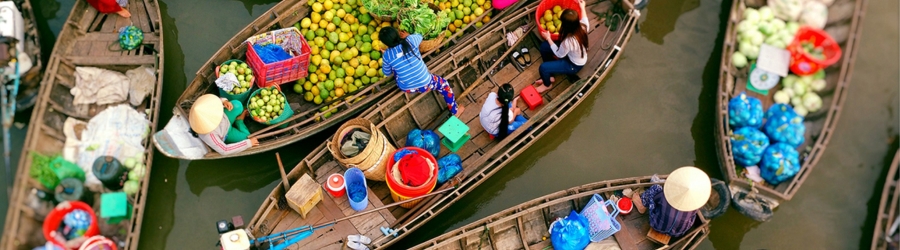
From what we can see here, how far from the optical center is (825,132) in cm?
870

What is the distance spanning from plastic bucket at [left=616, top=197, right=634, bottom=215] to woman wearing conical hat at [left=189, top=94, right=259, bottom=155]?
187 inches

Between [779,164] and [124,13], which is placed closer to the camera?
[779,164]

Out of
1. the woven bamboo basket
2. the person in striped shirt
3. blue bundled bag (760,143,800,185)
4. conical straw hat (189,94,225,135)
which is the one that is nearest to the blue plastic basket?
blue bundled bag (760,143,800,185)

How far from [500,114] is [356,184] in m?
2.07

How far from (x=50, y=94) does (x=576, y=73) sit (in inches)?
279

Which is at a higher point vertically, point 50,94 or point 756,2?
point 50,94

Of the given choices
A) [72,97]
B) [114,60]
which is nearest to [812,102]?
[114,60]

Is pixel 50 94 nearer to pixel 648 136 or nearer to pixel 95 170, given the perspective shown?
pixel 95 170

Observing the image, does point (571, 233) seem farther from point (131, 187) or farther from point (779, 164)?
point (131, 187)

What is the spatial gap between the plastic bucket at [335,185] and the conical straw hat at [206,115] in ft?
4.91

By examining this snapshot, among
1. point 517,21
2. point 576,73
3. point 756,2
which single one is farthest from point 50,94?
point 756,2

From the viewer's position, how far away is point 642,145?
31.7 ft

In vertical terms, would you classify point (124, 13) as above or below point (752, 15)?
above

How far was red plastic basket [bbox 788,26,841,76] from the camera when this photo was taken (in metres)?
9.09
